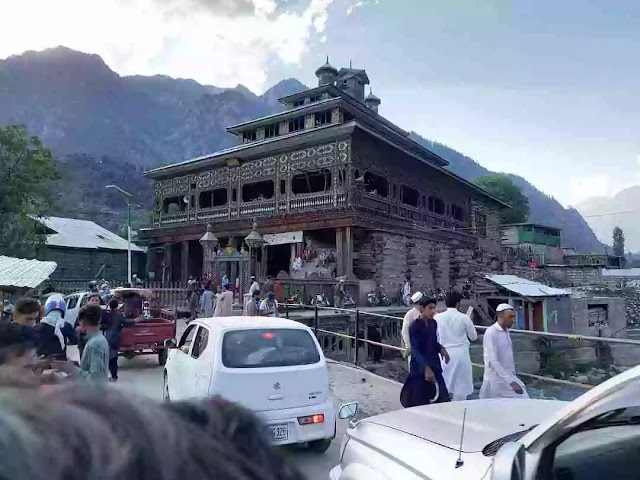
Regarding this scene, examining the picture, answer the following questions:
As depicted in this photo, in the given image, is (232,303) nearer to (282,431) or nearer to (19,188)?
(282,431)

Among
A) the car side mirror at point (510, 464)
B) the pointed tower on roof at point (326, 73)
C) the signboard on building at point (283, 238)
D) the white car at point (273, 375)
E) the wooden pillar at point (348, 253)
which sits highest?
the pointed tower on roof at point (326, 73)

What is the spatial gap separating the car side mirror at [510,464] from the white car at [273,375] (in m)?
3.61

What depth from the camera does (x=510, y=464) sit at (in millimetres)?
1868

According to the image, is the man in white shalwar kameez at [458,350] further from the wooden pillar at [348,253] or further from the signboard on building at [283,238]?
the signboard on building at [283,238]

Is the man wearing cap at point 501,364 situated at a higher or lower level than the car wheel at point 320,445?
higher

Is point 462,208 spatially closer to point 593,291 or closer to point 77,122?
point 593,291

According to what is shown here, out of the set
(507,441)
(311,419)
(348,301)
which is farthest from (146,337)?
(507,441)

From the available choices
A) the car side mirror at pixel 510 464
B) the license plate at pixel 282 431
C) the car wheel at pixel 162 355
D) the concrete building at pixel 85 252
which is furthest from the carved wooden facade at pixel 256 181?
the car side mirror at pixel 510 464

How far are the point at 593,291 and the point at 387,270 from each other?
23.4 m

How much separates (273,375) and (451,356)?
93.3 inches

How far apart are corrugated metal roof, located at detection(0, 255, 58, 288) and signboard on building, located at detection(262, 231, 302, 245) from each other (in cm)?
1206

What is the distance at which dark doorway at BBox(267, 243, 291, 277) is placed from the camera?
2798 cm

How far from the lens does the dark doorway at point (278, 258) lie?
2798 centimetres

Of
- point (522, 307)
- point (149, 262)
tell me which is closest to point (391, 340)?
point (522, 307)
